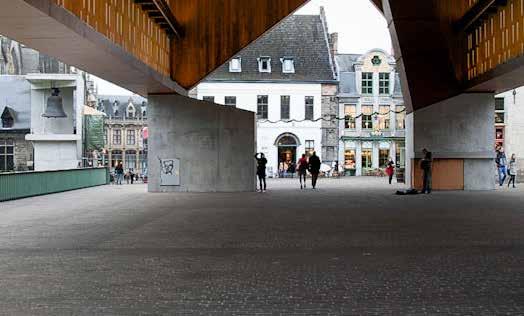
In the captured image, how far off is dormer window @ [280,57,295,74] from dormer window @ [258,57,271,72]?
47.6 inches

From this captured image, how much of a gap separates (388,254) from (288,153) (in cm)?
5032

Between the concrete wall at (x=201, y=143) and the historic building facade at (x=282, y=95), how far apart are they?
29072mm

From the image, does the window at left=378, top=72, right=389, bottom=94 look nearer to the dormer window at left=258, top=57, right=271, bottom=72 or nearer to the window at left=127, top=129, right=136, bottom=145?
the dormer window at left=258, top=57, right=271, bottom=72

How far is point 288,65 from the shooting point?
62281 mm

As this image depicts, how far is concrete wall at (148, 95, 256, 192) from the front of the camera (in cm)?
3027

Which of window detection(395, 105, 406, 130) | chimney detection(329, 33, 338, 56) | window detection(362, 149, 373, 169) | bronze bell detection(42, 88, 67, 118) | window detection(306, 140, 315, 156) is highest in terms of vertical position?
chimney detection(329, 33, 338, 56)

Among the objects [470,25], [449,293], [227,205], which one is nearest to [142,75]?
[227,205]

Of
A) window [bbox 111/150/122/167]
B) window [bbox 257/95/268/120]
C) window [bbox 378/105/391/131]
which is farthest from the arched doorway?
→ window [bbox 111/150/122/167]

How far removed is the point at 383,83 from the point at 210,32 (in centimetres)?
3369

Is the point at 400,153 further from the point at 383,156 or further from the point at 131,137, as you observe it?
the point at 131,137

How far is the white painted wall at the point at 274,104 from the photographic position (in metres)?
60.6

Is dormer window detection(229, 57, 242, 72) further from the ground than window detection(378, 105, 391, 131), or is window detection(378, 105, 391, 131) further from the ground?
dormer window detection(229, 57, 242, 72)

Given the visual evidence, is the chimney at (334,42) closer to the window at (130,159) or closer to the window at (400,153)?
the window at (400,153)

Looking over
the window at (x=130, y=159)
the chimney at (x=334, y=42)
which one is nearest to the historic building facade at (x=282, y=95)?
the chimney at (x=334, y=42)
